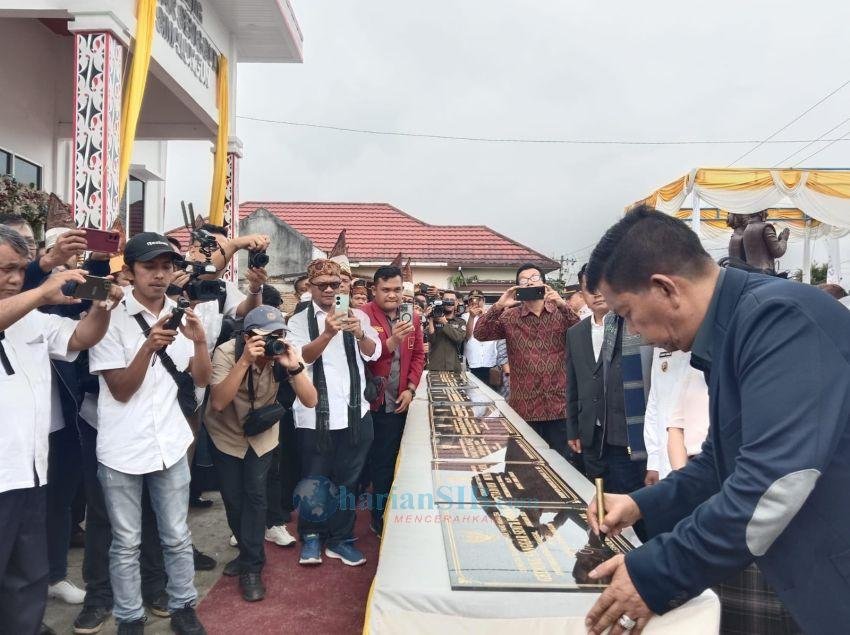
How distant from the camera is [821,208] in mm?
9250

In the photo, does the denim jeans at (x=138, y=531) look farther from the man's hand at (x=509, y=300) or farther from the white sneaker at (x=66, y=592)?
the man's hand at (x=509, y=300)

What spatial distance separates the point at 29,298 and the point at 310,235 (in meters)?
14.6

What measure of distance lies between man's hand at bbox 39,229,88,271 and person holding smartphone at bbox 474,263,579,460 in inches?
107

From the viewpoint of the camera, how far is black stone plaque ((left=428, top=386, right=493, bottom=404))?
5207mm

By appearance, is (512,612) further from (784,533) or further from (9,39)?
(9,39)

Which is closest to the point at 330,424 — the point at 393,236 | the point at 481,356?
the point at 481,356

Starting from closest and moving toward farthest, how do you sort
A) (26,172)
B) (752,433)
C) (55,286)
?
1. (752,433)
2. (55,286)
3. (26,172)

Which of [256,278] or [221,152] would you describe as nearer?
[256,278]

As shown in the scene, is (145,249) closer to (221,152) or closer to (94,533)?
(94,533)

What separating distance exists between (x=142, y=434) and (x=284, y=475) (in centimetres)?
166

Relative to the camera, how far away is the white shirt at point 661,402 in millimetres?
2607

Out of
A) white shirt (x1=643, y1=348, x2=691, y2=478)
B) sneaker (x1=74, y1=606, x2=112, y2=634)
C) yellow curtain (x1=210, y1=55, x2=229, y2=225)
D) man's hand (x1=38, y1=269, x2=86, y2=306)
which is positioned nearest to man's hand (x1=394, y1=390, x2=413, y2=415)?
white shirt (x1=643, y1=348, x2=691, y2=478)

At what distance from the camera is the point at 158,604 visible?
2.91 meters

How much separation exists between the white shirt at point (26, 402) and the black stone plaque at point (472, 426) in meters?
2.20
